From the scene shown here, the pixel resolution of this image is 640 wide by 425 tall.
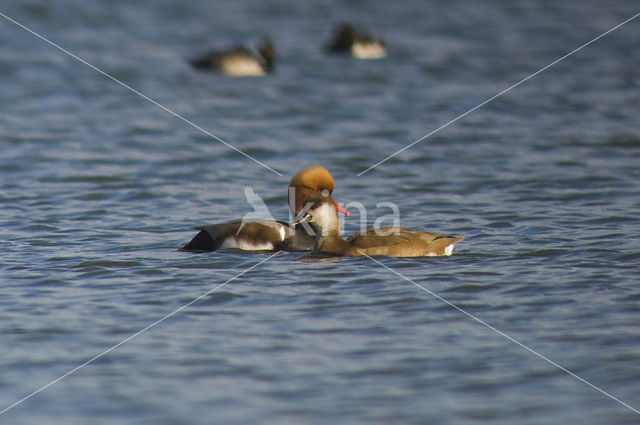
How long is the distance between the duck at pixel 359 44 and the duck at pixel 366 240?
11.1m

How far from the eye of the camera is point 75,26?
21.7 m

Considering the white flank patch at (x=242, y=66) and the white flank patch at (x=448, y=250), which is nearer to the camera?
the white flank patch at (x=448, y=250)

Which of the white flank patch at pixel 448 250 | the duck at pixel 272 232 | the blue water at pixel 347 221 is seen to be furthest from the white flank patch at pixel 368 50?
the white flank patch at pixel 448 250

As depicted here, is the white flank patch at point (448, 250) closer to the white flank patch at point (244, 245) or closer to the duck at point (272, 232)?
the duck at point (272, 232)

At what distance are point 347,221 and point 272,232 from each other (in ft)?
5.61

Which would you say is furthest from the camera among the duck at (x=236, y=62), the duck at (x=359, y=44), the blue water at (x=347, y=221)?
the duck at (x=359, y=44)

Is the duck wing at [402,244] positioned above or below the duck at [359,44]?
below

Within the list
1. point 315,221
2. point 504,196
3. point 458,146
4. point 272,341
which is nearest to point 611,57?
point 458,146

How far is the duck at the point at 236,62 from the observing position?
18266mm

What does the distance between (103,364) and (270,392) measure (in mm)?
1115

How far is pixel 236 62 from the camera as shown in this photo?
18.4 m

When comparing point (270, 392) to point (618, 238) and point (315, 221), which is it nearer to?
point (315, 221)

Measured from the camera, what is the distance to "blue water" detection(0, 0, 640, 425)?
5.68m

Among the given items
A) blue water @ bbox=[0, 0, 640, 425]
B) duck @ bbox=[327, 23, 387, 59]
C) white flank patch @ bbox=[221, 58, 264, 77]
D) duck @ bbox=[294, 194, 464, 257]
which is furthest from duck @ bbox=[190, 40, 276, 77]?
duck @ bbox=[294, 194, 464, 257]
